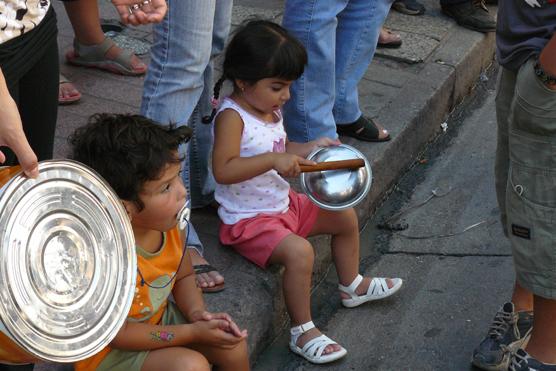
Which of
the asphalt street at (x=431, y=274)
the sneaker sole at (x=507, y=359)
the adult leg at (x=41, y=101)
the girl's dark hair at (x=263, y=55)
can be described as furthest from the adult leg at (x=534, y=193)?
the adult leg at (x=41, y=101)

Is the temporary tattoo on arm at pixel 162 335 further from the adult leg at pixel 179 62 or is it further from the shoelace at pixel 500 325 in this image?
the shoelace at pixel 500 325

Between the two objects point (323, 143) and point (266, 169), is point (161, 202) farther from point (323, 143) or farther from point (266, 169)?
point (323, 143)

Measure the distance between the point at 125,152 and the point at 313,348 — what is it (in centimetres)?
92

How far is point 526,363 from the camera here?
2.68m

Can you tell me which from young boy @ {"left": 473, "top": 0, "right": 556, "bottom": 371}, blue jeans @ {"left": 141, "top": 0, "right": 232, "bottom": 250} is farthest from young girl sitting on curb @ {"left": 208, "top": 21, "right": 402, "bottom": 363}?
young boy @ {"left": 473, "top": 0, "right": 556, "bottom": 371}

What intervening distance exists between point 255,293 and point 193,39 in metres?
0.77

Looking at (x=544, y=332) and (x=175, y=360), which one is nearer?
(x=175, y=360)

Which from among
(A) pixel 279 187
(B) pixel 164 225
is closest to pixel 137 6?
(B) pixel 164 225

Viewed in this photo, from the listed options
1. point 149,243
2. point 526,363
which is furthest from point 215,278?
point 526,363

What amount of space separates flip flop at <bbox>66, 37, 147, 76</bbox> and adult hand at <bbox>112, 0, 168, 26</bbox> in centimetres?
183

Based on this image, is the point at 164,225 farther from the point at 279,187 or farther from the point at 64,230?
the point at 279,187

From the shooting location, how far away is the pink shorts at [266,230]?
2.87 m

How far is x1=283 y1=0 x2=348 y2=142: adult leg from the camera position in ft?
10.9

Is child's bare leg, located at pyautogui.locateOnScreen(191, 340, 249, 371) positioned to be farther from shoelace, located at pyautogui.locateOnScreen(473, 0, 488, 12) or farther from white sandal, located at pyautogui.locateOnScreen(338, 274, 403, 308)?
shoelace, located at pyautogui.locateOnScreen(473, 0, 488, 12)
